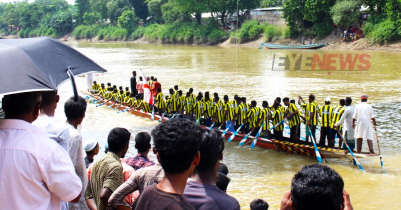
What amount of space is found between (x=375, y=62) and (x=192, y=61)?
1286cm

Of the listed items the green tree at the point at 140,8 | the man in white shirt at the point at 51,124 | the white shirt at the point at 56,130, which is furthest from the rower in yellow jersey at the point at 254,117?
the green tree at the point at 140,8

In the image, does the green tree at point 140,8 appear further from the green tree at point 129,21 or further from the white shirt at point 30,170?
the white shirt at point 30,170

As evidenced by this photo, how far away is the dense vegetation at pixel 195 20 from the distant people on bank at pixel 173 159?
1288 inches

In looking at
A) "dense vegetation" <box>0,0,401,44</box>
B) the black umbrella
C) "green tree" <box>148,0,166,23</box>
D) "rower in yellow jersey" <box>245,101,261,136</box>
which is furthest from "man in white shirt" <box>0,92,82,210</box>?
"green tree" <box>148,0,166,23</box>

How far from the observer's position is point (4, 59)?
7.82 ft

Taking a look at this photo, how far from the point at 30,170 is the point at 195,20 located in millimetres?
57457

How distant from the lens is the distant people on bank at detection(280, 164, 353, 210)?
79.7 inches

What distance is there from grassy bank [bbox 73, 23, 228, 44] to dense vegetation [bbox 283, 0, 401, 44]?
11308 mm

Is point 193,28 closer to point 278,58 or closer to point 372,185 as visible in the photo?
point 278,58

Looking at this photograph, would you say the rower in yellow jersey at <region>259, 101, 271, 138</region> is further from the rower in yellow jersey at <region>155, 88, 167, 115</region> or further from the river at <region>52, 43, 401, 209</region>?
the rower in yellow jersey at <region>155, 88, 167, 115</region>

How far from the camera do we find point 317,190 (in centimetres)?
203

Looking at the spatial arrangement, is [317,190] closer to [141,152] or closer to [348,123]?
[141,152]

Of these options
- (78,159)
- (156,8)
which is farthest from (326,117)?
(156,8)

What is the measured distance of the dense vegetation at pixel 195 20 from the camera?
35.1m
